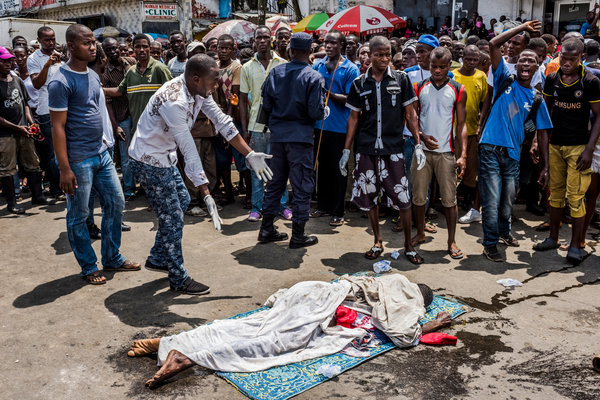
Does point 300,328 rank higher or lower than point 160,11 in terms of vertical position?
lower

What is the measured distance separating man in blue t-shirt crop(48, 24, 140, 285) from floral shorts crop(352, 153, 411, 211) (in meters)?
2.37

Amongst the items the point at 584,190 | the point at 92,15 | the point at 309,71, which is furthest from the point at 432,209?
the point at 92,15

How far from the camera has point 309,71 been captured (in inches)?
235

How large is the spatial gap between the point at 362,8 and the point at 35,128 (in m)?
9.76

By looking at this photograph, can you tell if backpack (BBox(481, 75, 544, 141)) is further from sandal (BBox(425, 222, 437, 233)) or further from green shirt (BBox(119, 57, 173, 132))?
→ green shirt (BBox(119, 57, 173, 132))

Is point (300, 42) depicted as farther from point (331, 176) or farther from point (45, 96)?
point (45, 96)

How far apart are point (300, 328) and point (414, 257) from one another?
219 centimetres

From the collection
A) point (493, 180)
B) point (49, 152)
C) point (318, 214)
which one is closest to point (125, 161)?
point (49, 152)

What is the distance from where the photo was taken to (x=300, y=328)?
389 centimetres

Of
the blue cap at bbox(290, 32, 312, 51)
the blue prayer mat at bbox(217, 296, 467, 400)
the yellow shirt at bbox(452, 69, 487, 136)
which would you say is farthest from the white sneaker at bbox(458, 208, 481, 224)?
the blue prayer mat at bbox(217, 296, 467, 400)

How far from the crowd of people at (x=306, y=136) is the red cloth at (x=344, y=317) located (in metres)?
1.11

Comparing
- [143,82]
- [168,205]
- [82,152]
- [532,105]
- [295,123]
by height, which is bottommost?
[168,205]

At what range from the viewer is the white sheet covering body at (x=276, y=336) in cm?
364

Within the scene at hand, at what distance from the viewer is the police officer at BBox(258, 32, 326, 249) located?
595 centimetres
